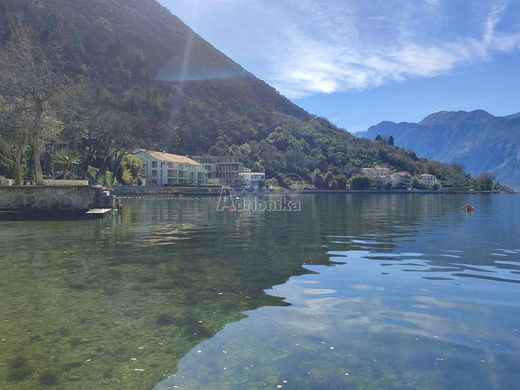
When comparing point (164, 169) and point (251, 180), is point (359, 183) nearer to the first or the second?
point (251, 180)

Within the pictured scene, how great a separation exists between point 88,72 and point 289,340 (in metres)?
204

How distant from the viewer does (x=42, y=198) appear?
36281 mm

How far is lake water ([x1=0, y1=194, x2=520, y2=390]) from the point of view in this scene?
22.8 feet

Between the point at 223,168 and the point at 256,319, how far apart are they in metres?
165

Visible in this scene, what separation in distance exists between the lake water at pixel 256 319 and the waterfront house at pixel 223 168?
477 ft

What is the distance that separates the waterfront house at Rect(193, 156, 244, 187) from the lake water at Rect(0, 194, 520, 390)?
145 m

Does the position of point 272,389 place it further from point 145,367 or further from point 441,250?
point 441,250

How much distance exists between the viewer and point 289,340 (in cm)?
842

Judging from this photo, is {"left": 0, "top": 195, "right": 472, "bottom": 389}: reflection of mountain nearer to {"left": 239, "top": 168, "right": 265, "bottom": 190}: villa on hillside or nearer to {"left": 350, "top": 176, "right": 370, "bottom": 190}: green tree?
Answer: {"left": 239, "top": 168, "right": 265, "bottom": 190}: villa on hillside

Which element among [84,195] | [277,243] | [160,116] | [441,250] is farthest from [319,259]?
[160,116]

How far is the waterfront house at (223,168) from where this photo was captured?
542ft

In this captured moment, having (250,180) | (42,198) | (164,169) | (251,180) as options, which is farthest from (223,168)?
(42,198)

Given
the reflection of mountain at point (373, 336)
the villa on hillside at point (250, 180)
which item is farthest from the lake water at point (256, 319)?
the villa on hillside at point (250, 180)

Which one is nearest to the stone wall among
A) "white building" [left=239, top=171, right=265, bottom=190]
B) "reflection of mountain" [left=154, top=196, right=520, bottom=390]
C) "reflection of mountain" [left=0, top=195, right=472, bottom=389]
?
"reflection of mountain" [left=0, top=195, right=472, bottom=389]
